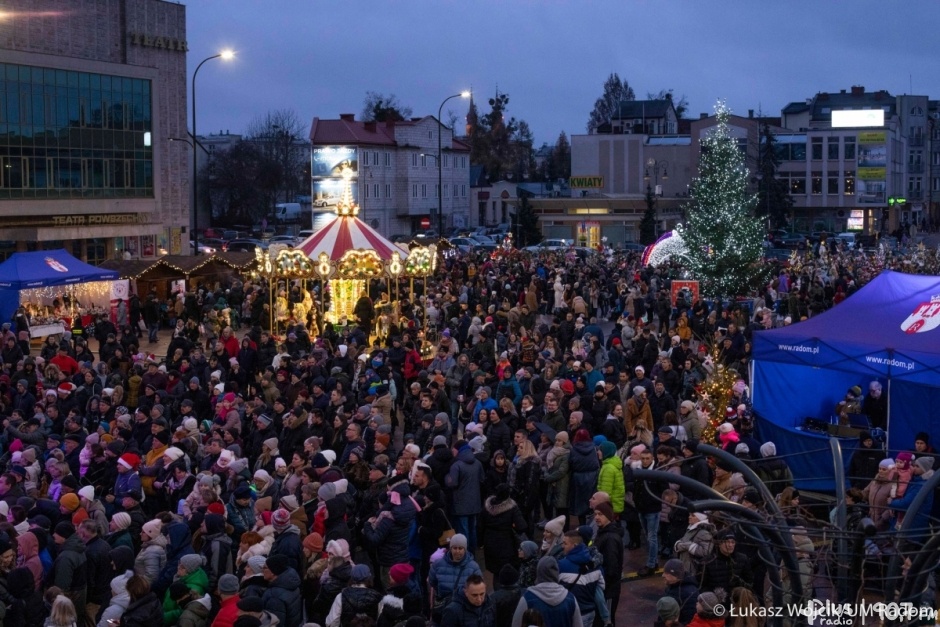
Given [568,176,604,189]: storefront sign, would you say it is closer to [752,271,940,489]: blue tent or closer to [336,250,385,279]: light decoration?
[336,250,385,279]: light decoration

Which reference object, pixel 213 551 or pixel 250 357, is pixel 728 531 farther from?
pixel 250 357

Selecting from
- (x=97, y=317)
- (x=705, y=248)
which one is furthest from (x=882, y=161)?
(x=97, y=317)

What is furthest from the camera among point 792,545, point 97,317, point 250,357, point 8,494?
point 97,317

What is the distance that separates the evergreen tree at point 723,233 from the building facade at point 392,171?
35.5m

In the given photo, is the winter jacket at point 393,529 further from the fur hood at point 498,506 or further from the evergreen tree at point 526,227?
the evergreen tree at point 526,227

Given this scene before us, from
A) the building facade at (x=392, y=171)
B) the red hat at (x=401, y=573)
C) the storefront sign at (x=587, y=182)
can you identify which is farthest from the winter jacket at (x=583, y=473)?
the storefront sign at (x=587, y=182)

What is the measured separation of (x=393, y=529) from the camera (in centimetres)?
977

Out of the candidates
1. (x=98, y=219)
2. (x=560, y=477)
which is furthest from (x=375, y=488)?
(x=98, y=219)

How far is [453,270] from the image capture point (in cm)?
3556

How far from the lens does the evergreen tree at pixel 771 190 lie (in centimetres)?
7112

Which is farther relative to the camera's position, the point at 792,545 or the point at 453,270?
the point at 453,270

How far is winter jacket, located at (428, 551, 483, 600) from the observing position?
8.39m

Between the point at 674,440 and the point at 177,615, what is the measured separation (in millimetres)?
5134

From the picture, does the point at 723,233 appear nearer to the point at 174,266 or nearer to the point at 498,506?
the point at 174,266
